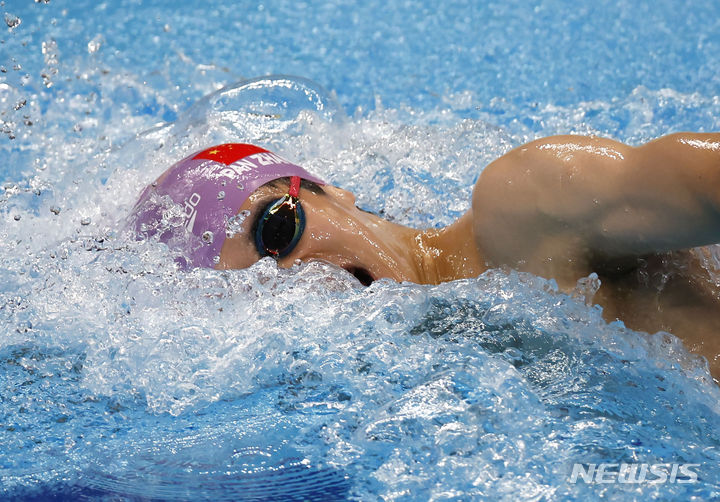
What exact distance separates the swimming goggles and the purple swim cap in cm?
7

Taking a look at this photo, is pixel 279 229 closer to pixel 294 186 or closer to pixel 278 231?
pixel 278 231

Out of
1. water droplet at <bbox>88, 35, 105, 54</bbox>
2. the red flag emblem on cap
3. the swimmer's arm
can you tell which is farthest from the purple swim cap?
water droplet at <bbox>88, 35, 105, 54</bbox>

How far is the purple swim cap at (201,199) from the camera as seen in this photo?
160cm

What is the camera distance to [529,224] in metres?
1.41

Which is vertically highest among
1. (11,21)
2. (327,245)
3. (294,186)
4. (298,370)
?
(11,21)

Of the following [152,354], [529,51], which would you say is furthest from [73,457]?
[529,51]

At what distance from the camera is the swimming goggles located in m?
1.59

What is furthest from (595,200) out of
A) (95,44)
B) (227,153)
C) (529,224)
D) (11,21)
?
(95,44)

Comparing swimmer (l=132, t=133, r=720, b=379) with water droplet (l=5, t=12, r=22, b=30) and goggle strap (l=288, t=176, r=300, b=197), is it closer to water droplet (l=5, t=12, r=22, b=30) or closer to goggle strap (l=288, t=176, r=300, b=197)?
goggle strap (l=288, t=176, r=300, b=197)

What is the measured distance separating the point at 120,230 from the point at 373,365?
27.2 inches

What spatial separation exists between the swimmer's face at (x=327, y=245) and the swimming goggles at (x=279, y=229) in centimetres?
1

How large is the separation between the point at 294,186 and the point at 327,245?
6.5 inches

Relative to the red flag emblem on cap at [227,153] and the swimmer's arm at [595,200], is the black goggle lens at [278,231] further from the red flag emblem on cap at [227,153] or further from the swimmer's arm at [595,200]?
the swimmer's arm at [595,200]

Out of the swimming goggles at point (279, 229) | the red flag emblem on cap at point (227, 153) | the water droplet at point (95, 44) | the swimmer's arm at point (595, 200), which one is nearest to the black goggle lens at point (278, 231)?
the swimming goggles at point (279, 229)
